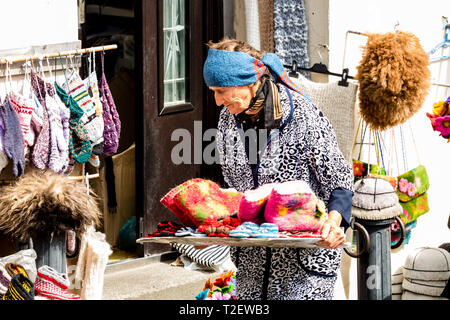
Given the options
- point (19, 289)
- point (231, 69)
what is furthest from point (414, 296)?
point (19, 289)

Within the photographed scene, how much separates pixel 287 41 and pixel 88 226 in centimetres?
292

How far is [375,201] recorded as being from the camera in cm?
396

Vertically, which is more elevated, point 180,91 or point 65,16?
point 65,16

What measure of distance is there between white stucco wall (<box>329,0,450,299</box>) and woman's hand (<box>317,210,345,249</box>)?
2.21 meters

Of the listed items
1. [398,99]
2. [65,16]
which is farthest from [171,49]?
[398,99]

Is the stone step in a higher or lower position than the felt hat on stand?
lower

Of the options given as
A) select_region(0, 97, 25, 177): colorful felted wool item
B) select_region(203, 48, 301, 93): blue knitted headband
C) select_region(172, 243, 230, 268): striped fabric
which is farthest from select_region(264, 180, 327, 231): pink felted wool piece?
select_region(172, 243, 230, 268): striped fabric

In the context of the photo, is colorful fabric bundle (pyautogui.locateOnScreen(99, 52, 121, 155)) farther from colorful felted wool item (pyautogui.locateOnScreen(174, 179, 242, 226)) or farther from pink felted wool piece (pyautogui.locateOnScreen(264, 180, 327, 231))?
pink felted wool piece (pyautogui.locateOnScreen(264, 180, 327, 231))

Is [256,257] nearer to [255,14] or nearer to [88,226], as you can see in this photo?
[88,226]

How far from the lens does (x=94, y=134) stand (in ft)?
14.8

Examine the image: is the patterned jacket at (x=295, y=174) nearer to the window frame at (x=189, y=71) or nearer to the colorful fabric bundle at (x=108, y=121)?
the colorful fabric bundle at (x=108, y=121)

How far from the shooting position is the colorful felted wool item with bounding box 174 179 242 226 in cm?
284

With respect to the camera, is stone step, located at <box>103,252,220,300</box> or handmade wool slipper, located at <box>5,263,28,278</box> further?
stone step, located at <box>103,252,220,300</box>
